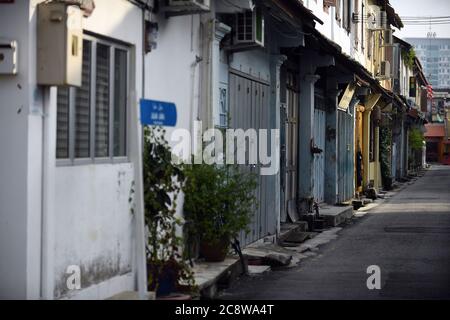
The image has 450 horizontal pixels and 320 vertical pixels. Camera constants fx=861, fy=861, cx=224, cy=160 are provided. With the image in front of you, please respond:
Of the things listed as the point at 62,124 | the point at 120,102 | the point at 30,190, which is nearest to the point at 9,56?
the point at 62,124

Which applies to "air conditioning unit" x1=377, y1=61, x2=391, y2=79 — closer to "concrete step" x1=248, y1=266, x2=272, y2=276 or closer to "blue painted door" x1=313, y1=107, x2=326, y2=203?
"blue painted door" x1=313, y1=107, x2=326, y2=203

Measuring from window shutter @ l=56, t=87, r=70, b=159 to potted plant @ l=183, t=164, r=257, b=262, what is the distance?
104 inches

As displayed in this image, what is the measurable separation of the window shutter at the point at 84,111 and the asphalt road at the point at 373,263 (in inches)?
117

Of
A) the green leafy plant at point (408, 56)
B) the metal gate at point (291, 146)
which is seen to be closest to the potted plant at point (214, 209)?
the metal gate at point (291, 146)

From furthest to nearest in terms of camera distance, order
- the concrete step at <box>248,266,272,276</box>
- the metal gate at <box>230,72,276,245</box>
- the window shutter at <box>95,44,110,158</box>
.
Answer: the metal gate at <box>230,72,276,245</box>, the concrete step at <box>248,266,272,276</box>, the window shutter at <box>95,44,110,158</box>

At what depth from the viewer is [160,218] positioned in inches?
356

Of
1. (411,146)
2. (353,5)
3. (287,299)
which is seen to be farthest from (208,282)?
(411,146)

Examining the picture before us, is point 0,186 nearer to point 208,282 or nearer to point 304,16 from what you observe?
point 208,282

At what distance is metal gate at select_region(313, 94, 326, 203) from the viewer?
21634 millimetres

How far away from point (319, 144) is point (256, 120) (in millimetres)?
8205

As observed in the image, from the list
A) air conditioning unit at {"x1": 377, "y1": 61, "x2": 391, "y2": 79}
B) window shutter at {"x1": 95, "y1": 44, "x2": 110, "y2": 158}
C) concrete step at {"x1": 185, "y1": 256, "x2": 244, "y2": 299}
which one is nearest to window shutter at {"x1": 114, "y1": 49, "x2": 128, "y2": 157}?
window shutter at {"x1": 95, "y1": 44, "x2": 110, "y2": 158}

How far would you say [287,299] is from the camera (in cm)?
999

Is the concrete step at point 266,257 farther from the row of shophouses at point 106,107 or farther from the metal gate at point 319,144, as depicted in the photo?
the metal gate at point 319,144

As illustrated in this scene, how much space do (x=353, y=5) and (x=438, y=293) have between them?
20.8 m
